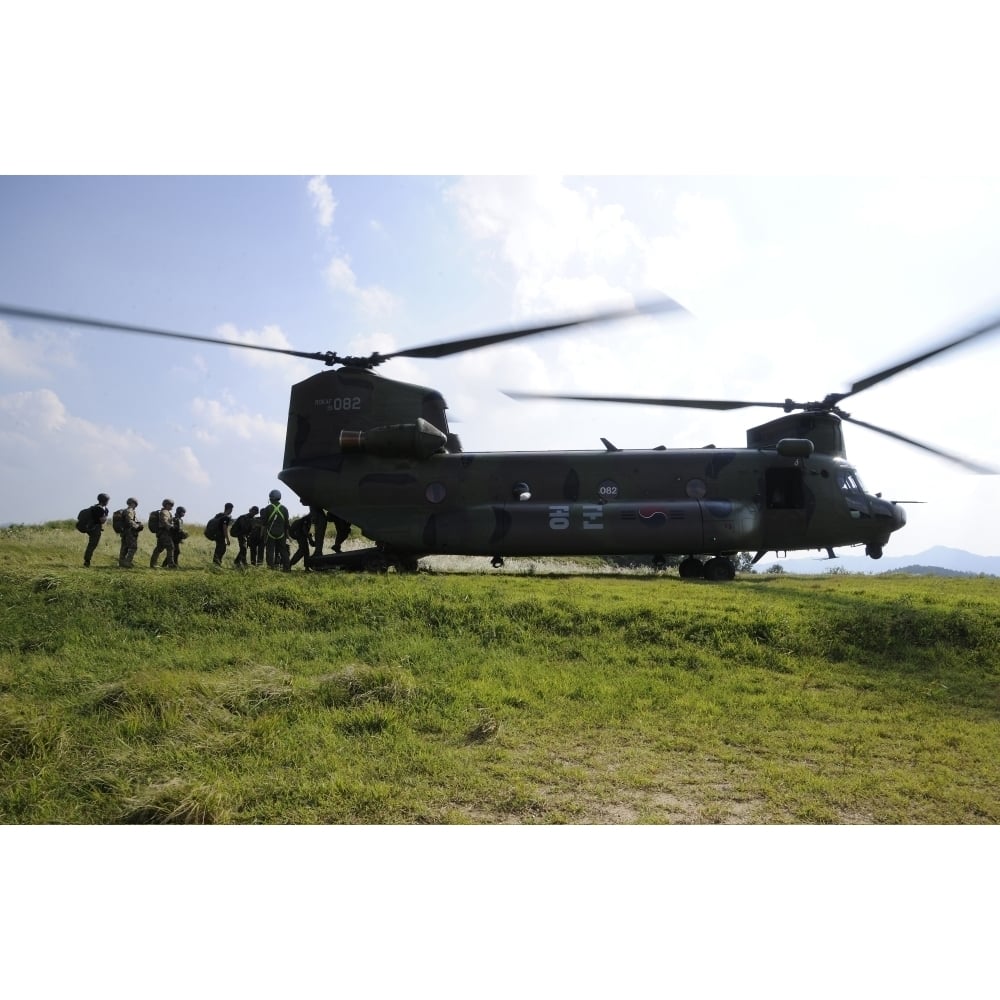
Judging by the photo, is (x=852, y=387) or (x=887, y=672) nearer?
(x=887, y=672)

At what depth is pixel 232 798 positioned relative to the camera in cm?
500

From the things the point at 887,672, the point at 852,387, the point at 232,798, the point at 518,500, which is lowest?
the point at 232,798

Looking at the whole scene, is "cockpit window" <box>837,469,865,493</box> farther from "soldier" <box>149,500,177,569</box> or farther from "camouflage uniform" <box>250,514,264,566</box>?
"soldier" <box>149,500,177,569</box>

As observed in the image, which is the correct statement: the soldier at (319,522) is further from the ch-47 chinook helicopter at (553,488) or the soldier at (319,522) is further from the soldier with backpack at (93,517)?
the soldier with backpack at (93,517)

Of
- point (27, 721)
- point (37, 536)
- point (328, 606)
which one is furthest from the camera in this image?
point (37, 536)

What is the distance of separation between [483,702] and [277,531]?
350 inches

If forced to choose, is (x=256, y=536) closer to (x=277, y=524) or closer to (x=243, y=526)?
(x=243, y=526)

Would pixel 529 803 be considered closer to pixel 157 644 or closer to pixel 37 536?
pixel 157 644

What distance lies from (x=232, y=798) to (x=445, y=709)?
230 cm

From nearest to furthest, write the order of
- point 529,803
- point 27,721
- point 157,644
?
point 529,803
point 27,721
point 157,644

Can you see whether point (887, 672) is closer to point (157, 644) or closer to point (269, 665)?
point (269, 665)

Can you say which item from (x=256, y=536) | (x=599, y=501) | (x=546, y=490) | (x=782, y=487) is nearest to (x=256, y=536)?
(x=256, y=536)

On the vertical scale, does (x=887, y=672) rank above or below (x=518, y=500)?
below

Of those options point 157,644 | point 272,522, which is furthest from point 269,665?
point 272,522
